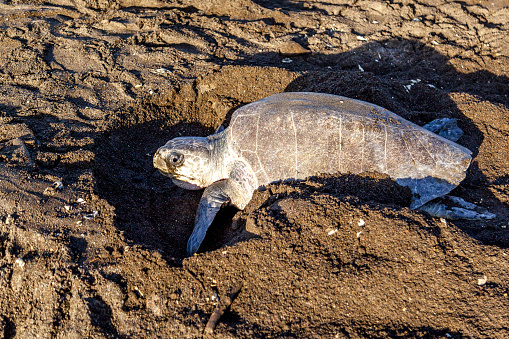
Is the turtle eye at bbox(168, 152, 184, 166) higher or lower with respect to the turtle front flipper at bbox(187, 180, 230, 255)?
higher

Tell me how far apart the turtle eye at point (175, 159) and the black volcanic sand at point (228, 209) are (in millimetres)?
365

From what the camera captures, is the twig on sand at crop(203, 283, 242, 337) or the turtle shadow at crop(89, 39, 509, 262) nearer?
the twig on sand at crop(203, 283, 242, 337)

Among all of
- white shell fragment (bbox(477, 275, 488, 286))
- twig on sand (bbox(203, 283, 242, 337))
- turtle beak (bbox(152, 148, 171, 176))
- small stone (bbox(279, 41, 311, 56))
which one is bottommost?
twig on sand (bbox(203, 283, 242, 337))

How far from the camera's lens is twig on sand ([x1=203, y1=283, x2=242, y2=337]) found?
2.19m

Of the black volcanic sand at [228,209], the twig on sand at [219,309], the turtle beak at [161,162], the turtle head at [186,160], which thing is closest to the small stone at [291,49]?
the black volcanic sand at [228,209]

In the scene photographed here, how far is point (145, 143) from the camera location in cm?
429

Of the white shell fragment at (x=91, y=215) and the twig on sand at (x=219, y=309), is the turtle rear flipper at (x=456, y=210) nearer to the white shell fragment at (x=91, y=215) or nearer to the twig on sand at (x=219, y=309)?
the twig on sand at (x=219, y=309)

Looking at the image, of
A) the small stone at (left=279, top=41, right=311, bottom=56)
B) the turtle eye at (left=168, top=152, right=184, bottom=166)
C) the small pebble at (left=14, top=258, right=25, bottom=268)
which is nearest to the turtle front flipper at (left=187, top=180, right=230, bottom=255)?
the turtle eye at (left=168, top=152, right=184, bottom=166)

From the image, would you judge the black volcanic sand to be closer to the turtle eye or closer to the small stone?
the small stone

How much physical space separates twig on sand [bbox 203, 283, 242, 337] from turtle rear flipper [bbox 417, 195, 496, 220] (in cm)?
193

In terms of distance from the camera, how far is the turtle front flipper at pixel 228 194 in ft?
11.0

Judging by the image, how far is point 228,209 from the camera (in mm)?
3691

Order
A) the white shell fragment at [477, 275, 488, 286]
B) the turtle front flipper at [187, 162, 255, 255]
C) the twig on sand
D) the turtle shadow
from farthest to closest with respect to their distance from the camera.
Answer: the turtle front flipper at [187, 162, 255, 255] < the turtle shadow < the white shell fragment at [477, 275, 488, 286] < the twig on sand

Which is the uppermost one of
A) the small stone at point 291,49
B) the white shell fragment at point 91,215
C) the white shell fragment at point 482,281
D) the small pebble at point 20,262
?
the small stone at point 291,49
